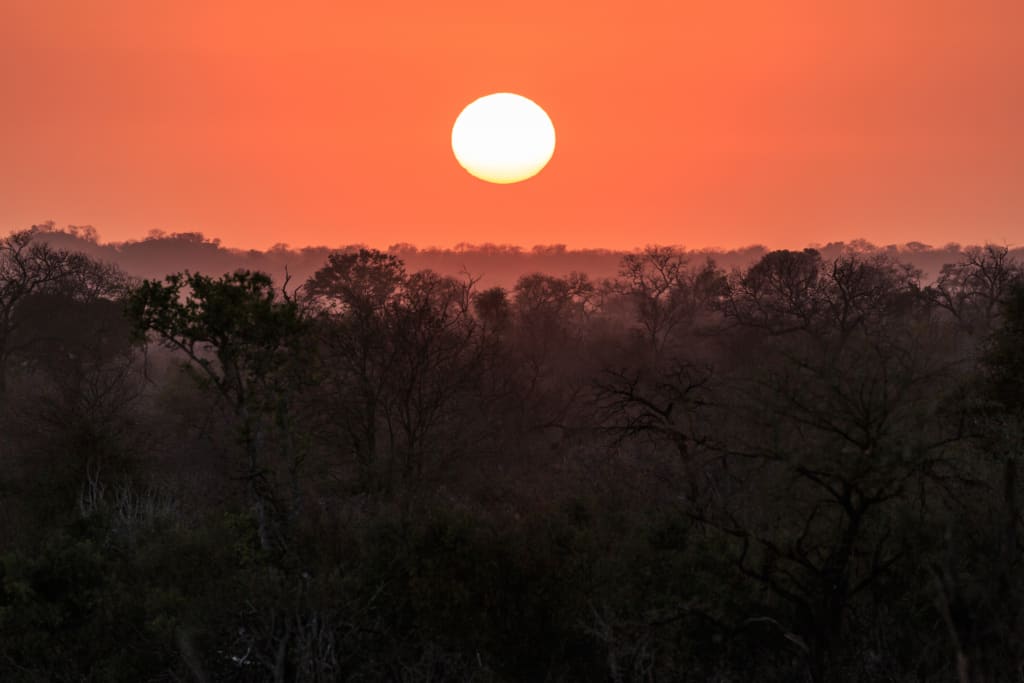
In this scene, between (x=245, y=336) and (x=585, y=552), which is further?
(x=585, y=552)

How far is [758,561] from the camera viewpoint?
17469 mm

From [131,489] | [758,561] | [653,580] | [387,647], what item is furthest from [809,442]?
[131,489]

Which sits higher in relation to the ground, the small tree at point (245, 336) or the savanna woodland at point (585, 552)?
the small tree at point (245, 336)

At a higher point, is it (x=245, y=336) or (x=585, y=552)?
(x=245, y=336)

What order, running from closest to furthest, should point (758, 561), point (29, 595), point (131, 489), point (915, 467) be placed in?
point (915, 467) → point (758, 561) → point (29, 595) → point (131, 489)

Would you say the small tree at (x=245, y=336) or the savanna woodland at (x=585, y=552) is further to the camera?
the small tree at (x=245, y=336)

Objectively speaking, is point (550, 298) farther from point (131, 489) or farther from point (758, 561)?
point (758, 561)

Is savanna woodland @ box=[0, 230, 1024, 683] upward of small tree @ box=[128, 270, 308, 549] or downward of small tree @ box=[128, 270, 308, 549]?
downward

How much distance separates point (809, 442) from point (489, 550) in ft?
26.7

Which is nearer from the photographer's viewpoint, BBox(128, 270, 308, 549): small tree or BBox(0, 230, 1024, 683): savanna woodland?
BBox(0, 230, 1024, 683): savanna woodland

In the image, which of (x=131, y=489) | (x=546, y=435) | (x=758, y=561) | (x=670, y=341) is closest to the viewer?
(x=758, y=561)

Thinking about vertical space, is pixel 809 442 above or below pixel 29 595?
above

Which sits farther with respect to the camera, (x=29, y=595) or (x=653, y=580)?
(x=29, y=595)

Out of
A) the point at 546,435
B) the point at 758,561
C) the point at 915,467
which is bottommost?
the point at 546,435
